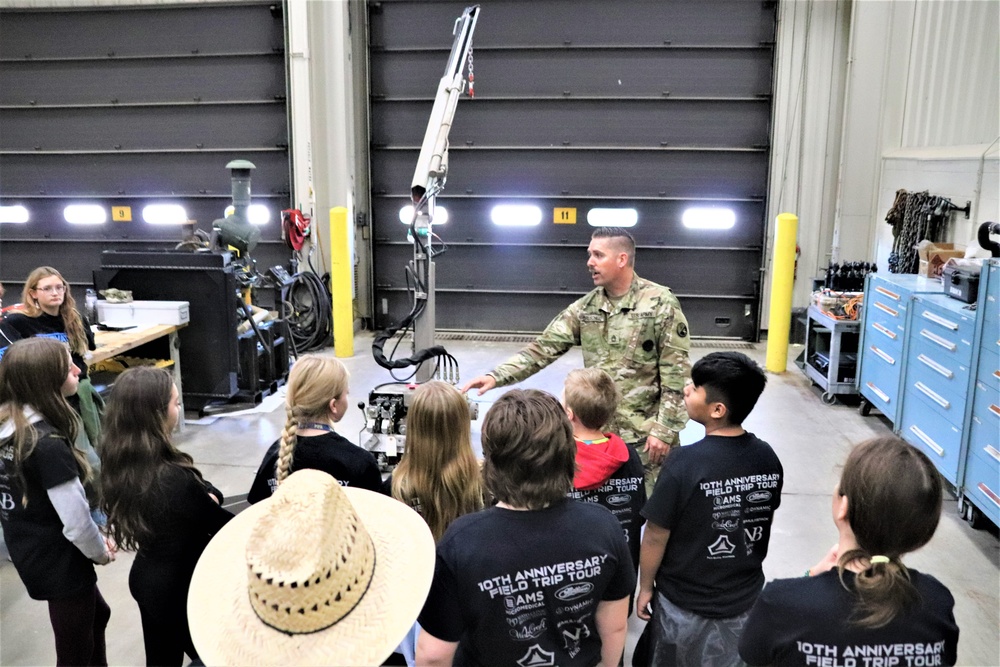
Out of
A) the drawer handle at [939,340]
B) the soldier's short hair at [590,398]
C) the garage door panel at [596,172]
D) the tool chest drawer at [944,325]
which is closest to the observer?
the soldier's short hair at [590,398]

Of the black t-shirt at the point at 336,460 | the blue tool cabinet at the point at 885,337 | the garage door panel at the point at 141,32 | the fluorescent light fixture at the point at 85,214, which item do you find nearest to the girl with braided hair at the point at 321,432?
the black t-shirt at the point at 336,460

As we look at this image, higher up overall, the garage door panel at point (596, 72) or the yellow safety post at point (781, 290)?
the garage door panel at point (596, 72)

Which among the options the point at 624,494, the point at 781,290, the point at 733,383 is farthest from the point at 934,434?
the point at 733,383

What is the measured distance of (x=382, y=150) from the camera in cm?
848

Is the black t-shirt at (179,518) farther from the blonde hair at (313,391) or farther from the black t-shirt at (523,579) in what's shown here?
the black t-shirt at (523,579)

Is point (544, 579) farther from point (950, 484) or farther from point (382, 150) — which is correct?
point (382, 150)

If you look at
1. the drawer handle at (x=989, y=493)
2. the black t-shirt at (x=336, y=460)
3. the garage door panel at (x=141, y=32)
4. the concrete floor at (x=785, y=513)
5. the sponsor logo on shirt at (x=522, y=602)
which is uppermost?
the garage door panel at (x=141, y=32)

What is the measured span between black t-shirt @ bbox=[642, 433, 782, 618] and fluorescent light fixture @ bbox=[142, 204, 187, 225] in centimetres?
798

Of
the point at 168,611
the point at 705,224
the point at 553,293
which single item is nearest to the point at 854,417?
the point at 705,224

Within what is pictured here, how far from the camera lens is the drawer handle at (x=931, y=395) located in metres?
4.30

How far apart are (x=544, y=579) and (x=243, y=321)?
16.4ft

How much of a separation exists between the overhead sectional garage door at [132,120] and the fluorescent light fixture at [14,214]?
0.05 m

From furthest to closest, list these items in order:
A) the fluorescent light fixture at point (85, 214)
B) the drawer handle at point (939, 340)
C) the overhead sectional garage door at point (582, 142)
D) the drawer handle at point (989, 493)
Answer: the fluorescent light fixture at point (85, 214) → the overhead sectional garage door at point (582, 142) → the drawer handle at point (939, 340) → the drawer handle at point (989, 493)

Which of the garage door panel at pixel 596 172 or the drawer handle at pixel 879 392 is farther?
the garage door panel at pixel 596 172
